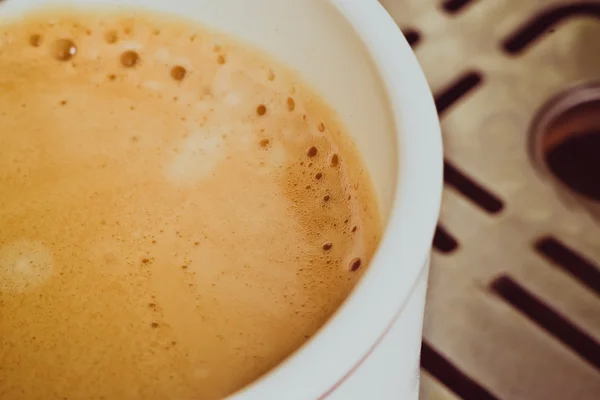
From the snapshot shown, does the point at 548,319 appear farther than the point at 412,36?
No

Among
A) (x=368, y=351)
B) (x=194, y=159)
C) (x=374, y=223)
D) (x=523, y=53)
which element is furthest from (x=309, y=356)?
(x=523, y=53)

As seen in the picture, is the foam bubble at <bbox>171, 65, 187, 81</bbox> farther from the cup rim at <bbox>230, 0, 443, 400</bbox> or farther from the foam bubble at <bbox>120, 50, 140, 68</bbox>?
the cup rim at <bbox>230, 0, 443, 400</bbox>

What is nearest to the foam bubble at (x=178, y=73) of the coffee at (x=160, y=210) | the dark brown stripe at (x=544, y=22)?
the coffee at (x=160, y=210)

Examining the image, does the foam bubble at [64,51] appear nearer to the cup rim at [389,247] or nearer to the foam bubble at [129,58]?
the foam bubble at [129,58]

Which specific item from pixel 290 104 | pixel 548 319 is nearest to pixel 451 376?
pixel 548 319

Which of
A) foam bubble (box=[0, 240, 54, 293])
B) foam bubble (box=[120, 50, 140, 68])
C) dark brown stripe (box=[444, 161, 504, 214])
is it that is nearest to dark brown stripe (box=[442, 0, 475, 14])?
dark brown stripe (box=[444, 161, 504, 214])

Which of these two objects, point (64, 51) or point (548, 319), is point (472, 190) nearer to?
point (548, 319)

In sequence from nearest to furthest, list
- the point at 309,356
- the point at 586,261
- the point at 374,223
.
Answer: the point at 309,356 → the point at 374,223 → the point at 586,261

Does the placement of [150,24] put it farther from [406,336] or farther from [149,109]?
[406,336]
